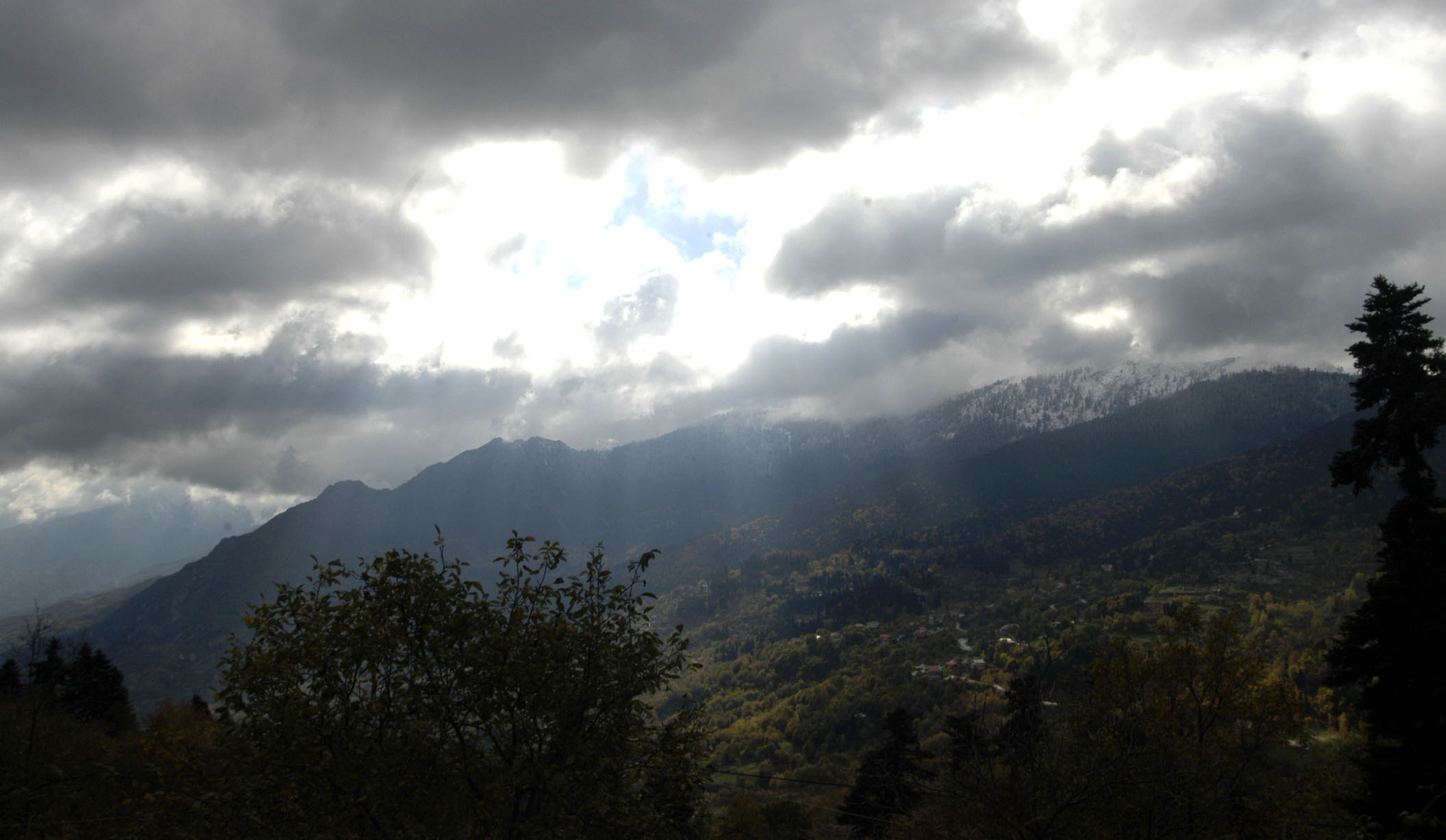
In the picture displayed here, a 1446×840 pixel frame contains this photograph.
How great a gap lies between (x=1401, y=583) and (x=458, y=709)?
2865cm

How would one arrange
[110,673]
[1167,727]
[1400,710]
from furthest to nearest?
1. [110,673]
2. [1167,727]
3. [1400,710]

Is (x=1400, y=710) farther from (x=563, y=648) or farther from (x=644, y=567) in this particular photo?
(x=563, y=648)

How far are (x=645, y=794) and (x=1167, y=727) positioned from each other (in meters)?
23.5

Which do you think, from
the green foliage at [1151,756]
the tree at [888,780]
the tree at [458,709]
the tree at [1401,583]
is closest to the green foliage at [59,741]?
the tree at [458,709]

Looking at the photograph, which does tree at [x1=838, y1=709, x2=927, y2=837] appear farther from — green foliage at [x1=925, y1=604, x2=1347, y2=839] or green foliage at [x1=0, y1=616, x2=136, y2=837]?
green foliage at [x1=0, y1=616, x2=136, y2=837]

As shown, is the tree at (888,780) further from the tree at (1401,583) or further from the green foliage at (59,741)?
the green foliage at (59,741)

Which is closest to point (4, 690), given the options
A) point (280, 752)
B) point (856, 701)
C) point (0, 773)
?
point (0, 773)

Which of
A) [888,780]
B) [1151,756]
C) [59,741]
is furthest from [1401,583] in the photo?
[59,741]

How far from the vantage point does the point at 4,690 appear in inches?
2527

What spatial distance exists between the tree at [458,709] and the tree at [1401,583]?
2233 cm

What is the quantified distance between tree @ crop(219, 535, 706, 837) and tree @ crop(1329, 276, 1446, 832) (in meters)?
22.3

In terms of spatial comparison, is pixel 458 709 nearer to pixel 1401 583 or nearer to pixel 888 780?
pixel 1401 583

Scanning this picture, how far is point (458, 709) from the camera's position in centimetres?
1437

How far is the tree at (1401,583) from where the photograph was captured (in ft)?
69.0
